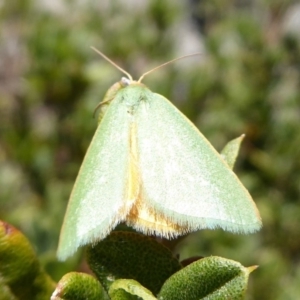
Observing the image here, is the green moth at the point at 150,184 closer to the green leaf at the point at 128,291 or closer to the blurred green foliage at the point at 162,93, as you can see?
the green leaf at the point at 128,291

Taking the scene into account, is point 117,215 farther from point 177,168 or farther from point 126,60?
point 126,60

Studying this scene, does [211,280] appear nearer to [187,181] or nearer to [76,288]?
[76,288]

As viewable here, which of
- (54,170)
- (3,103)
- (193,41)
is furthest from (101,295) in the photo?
(193,41)

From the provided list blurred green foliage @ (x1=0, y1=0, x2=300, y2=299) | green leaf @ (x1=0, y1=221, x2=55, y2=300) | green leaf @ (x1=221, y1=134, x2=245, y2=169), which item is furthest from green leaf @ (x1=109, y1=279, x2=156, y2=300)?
blurred green foliage @ (x1=0, y1=0, x2=300, y2=299)

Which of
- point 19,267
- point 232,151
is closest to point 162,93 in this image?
point 232,151

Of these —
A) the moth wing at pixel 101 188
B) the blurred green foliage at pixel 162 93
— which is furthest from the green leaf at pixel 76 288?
the blurred green foliage at pixel 162 93

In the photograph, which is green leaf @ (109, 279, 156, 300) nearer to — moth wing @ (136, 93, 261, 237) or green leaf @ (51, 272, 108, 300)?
green leaf @ (51, 272, 108, 300)
